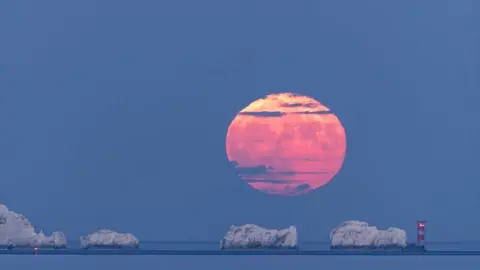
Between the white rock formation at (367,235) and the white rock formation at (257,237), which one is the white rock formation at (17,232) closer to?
the white rock formation at (257,237)

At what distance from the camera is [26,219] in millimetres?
80375

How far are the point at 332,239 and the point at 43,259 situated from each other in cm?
1256

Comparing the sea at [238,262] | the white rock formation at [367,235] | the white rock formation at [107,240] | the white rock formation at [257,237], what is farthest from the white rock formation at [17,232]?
the white rock formation at [367,235]

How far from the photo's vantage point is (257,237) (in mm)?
78250

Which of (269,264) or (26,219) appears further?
(26,219)

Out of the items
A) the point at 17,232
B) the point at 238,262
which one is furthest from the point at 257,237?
the point at 17,232

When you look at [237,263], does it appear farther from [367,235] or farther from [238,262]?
[367,235]

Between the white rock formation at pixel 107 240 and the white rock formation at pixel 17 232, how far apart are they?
5.84ft

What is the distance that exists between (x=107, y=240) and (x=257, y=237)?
22.0ft

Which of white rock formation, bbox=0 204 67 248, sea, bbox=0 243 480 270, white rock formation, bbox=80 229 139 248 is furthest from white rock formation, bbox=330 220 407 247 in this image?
white rock formation, bbox=0 204 67 248

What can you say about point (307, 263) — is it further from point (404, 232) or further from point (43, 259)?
point (43, 259)

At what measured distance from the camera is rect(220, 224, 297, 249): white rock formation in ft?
256

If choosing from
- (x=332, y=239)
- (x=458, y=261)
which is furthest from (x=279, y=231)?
(x=458, y=261)

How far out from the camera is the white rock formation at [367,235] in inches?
3056
